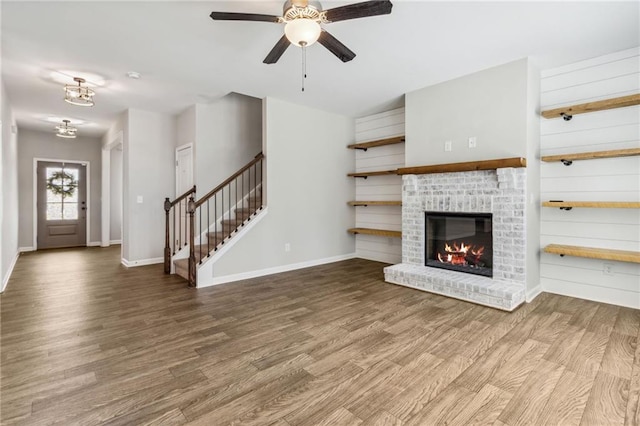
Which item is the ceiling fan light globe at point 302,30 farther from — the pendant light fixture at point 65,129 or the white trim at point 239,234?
the pendant light fixture at point 65,129

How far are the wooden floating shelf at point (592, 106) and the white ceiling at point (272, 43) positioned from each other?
0.56 metres

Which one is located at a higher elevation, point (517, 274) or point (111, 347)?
point (517, 274)

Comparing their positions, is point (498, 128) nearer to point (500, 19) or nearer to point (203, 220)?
point (500, 19)

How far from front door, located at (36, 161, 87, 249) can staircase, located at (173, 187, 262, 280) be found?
5.02 metres

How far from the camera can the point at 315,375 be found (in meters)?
2.14

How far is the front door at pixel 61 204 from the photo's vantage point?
7832 millimetres

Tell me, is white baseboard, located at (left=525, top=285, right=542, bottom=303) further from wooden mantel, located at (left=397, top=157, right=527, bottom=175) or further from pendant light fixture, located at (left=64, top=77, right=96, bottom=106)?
pendant light fixture, located at (left=64, top=77, right=96, bottom=106)

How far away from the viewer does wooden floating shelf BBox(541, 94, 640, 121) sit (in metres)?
3.19

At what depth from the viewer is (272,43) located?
3.19 meters

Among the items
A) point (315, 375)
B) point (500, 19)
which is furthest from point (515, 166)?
point (315, 375)

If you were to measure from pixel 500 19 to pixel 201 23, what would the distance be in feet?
8.68

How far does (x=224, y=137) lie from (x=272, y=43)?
2.86 meters

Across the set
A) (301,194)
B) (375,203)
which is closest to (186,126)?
(301,194)

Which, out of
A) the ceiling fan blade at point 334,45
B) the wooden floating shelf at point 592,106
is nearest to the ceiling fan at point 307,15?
the ceiling fan blade at point 334,45
